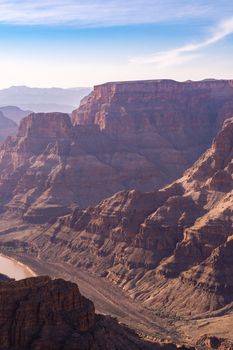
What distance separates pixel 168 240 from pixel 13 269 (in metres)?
38.8

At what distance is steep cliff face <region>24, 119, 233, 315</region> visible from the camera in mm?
138750

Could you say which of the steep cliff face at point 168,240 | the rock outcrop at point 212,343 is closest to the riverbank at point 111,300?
the steep cliff face at point 168,240

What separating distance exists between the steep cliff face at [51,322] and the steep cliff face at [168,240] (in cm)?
5366

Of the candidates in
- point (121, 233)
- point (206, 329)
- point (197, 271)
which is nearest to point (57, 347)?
point (206, 329)

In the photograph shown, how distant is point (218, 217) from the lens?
149875 millimetres

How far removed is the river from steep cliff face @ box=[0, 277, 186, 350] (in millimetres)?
79810

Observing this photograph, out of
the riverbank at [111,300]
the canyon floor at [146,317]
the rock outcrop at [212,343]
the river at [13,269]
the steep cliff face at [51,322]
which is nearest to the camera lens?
the steep cliff face at [51,322]

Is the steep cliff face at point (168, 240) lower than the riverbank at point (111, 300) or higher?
higher

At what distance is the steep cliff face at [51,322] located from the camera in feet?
255

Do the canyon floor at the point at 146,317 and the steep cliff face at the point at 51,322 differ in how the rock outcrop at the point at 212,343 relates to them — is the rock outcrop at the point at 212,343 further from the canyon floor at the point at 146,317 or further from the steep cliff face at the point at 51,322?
the steep cliff face at the point at 51,322

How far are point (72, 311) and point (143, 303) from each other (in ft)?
196

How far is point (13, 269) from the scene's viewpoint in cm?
17312

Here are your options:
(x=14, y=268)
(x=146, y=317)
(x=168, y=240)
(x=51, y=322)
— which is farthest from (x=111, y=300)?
(x=51, y=322)

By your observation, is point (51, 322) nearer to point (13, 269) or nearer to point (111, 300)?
point (111, 300)
